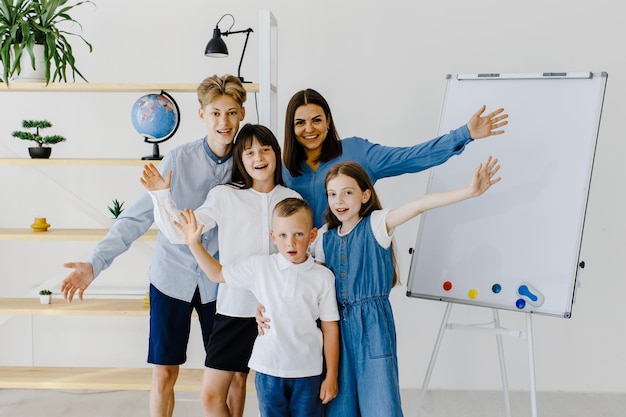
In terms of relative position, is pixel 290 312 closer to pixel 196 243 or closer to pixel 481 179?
pixel 196 243

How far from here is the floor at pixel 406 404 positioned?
10.3 ft

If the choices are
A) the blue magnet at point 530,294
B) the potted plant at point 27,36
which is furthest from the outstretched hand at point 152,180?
the blue magnet at point 530,294

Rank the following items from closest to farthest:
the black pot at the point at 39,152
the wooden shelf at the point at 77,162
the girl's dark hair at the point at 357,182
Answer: the girl's dark hair at the point at 357,182 < the wooden shelf at the point at 77,162 < the black pot at the point at 39,152

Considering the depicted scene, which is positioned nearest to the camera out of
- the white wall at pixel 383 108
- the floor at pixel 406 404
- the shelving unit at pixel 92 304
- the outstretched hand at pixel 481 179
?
the outstretched hand at pixel 481 179


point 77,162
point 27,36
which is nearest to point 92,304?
point 77,162

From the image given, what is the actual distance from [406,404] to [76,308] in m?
1.65

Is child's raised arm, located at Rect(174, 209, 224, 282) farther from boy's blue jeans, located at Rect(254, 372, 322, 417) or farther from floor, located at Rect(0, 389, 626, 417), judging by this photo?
floor, located at Rect(0, 389, 626, 417)

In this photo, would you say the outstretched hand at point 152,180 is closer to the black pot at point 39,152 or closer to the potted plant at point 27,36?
the potted plant at point 27,36

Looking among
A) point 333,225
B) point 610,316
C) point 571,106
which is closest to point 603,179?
point 610,316

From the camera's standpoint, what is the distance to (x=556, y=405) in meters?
3.29

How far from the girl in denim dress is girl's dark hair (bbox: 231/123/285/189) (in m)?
0.18

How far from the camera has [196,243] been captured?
1.98m

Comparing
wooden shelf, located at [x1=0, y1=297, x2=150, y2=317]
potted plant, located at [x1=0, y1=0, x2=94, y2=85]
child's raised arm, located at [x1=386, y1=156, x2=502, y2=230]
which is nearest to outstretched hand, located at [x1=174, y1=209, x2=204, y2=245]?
child's raised arm, located at [x1=386, y1=156, x2=502, y2=230]

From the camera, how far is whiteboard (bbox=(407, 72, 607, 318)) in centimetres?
244
